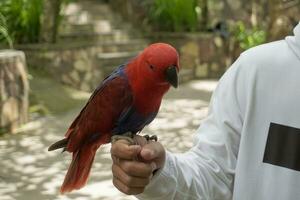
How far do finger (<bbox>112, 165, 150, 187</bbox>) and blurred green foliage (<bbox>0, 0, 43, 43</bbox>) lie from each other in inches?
219

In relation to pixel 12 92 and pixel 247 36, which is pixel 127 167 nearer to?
pixel 12 92

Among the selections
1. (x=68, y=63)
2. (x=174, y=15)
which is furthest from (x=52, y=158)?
(x=174, y=15)

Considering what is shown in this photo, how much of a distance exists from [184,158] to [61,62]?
5401 millimetres

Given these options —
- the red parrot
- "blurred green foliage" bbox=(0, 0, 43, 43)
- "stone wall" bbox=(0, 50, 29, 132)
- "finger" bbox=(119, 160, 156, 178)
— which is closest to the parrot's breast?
the red parrot

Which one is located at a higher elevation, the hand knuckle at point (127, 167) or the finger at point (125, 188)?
the hand knuckle at point (127, 167)

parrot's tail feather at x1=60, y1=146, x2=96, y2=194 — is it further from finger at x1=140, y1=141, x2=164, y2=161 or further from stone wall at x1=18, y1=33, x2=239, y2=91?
stone wall at x1=18, y1=33, x2=239, y2=91

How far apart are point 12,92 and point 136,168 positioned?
400 centimetres

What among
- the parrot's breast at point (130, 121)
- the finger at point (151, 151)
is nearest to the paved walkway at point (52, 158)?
the parrot's breast at point (130, 121)

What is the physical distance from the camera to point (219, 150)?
Result: 123 centimetres

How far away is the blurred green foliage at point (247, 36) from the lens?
853 cm

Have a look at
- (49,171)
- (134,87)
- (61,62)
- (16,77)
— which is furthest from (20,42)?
(134,87)

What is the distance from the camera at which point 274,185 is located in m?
1.14

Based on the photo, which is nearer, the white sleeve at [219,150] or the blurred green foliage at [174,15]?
the white sleeve at [219,150]

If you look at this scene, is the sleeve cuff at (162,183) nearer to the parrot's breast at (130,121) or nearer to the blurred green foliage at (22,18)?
the parrot's breast at (130,121)
